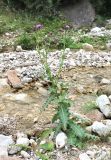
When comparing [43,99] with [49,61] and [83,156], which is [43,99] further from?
[83,156]

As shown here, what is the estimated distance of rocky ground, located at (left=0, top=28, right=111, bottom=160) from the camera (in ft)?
16.6

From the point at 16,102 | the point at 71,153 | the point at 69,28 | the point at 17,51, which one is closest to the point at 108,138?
the point at 71,153

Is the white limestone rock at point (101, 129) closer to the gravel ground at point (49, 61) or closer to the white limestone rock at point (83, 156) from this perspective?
the white limestone rock at point (83, 156)

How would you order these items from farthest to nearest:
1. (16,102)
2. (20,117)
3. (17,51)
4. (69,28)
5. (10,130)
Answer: (69,28)
(17,51)
(16,102)
(20,117)
(10,130)

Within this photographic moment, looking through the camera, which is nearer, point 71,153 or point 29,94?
point 71,153

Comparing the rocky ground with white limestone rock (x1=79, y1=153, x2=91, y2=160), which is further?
the rocky ground

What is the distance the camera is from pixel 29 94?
6902 mm

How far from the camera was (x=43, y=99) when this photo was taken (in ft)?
21.9

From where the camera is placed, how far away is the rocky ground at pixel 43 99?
5074mm

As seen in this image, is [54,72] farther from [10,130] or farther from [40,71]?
[10,130]

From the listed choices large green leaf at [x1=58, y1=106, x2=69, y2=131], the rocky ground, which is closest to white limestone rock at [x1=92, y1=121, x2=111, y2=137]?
the rocky ground

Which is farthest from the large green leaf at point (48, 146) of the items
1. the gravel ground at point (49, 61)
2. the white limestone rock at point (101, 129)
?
the gravel ground at point (49, 61)

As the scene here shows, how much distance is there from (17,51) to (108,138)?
4.45 metres

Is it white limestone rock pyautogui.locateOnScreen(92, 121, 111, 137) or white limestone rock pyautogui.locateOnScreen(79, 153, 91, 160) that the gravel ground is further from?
white limestone rock pyautogui.locateOnScreen(79, 153, 91, 160)
